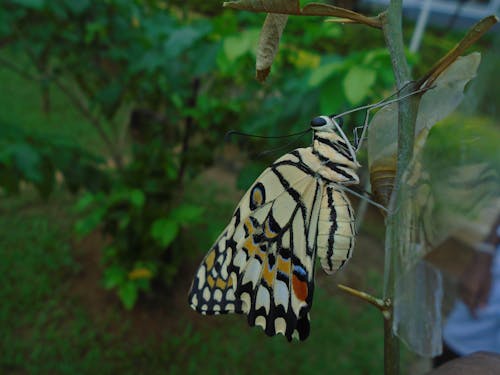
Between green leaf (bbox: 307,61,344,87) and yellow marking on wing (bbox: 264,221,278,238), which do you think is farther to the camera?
green leaf (bbox: 307,61,344,87)

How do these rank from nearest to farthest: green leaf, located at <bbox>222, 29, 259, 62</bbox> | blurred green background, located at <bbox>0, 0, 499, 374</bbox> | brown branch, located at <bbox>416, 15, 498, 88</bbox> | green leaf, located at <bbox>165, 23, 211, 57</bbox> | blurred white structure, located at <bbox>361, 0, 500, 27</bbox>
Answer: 1. brown branch, located at <bbox>416, 15, 498, 88</bbox>
2. green leaf, located at <bbox>222, 29, 259, 62</bbox>
3. green leaf, located at <bbox>165, 23, 211, 57</bbox>
4. blurred green background, located at <bbox>0, 0, 499, 374</bbox>
5. blurred white structure, located at <bbox>361, 0, 500, 27</bbox>

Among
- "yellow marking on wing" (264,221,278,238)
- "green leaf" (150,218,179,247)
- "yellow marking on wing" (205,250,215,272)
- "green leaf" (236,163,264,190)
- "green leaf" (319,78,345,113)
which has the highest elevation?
"green leaf" (319,78,345,113)

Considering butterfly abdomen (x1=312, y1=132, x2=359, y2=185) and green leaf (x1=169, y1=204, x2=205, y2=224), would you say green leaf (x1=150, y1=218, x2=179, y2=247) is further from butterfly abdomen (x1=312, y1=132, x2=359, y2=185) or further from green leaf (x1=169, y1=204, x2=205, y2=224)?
butterfly abdomen (x1=312, y1=132, x2=359, y2=185)

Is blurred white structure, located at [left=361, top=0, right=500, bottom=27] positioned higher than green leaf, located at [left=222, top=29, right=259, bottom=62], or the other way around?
blurred white structure, located at [left=361, top=0, right=500, bottom=27]

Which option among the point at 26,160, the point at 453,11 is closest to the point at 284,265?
the point at 26,160

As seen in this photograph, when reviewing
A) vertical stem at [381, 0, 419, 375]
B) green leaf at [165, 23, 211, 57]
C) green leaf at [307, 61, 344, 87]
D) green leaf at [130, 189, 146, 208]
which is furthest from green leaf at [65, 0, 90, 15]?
vertical stem at [381, 0, 419, 375]

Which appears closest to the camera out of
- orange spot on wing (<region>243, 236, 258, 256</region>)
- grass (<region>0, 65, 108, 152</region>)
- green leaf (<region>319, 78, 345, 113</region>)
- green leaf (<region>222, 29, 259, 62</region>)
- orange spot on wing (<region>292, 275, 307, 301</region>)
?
orange spot on wing (<region>292, 275, 307, 301</region>)

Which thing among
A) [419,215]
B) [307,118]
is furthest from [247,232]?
[307,118]

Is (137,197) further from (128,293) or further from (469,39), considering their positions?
(469,39)
